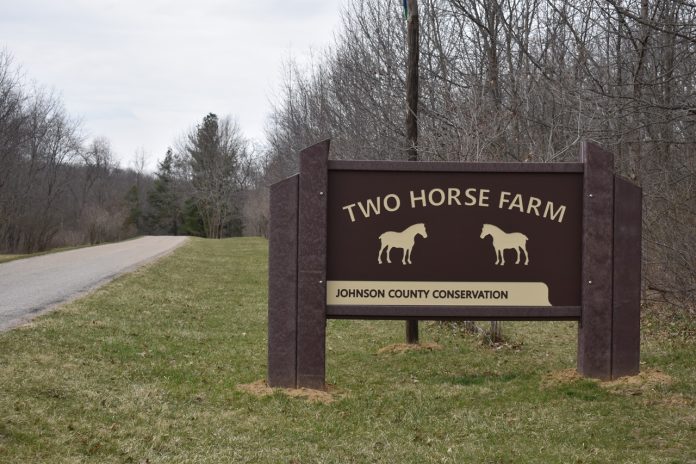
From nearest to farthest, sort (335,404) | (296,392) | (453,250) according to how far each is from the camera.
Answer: (335,404)
(296,392)
(453,250)

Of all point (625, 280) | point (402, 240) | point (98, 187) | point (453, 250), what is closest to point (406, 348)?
point (453, 250)

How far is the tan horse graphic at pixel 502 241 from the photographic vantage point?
26.2 feet

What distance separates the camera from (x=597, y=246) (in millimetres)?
8062

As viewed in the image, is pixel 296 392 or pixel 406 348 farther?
pixel 406 348

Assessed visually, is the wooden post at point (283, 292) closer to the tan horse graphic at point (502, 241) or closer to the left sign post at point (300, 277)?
the left sign post at point (300, 277)

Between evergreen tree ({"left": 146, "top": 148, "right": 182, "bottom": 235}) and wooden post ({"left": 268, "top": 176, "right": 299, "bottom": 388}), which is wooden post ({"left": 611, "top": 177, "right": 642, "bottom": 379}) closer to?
wooden post ({"left": 268, "top": 176, "right": 299, "bottom": 388})

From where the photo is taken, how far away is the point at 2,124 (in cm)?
4022

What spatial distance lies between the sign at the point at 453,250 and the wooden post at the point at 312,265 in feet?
0.03

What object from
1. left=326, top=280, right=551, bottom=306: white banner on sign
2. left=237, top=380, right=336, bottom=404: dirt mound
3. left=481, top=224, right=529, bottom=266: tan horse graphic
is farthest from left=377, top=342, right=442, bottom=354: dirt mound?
left=481, top=224, right=529, bottom=266: tan horse graphic

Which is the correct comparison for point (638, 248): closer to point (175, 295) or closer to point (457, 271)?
point (457, 271)

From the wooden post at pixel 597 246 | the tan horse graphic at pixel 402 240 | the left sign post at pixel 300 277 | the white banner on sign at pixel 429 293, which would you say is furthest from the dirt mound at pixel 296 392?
the wooden post at pixel 597 246

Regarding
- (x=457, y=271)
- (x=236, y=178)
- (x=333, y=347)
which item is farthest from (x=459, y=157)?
(x=236, y=178)

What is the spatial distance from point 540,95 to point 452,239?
11.8 m

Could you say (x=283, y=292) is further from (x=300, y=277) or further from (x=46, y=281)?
(x=46, y=281)
